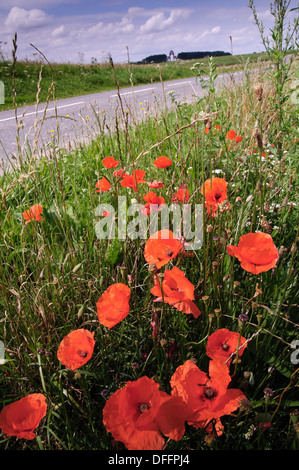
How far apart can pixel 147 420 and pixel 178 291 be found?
379 millimetres

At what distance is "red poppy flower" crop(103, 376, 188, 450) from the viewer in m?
→ 0.78

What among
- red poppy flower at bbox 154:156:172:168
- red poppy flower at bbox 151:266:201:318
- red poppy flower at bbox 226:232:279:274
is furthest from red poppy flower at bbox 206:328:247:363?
red poppy flower at bbox 154:156:172:168

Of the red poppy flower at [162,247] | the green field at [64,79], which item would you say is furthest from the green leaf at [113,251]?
the green field at [64,79]

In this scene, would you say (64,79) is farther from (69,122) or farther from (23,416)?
(23,416)

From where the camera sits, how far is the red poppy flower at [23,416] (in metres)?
0.85

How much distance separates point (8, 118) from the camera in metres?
7.48

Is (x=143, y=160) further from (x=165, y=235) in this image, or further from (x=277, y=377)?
(x=277, y=377)

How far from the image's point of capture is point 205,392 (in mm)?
901

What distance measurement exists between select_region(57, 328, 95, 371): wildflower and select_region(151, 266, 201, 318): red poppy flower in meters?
0.25

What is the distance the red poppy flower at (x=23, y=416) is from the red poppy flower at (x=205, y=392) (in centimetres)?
36

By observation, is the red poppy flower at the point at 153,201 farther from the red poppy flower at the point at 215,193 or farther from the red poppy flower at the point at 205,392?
the red poppy flower at the point at 205,392

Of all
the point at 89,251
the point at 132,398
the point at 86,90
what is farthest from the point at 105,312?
the point at 86,90

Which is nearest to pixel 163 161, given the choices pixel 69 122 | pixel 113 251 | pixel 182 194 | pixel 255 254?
pixel 182 194

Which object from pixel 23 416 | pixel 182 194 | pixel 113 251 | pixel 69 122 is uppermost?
pixel 69 122
